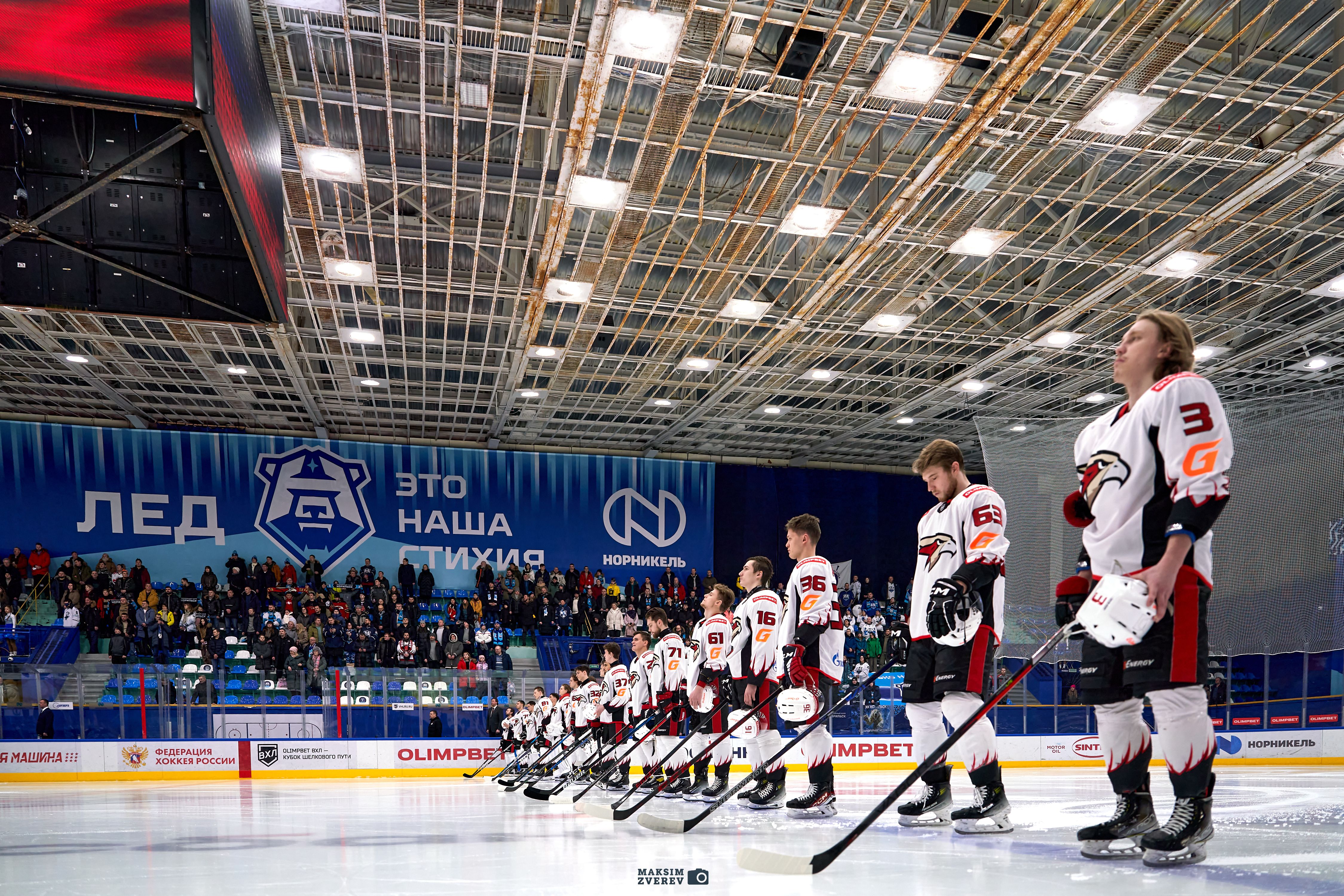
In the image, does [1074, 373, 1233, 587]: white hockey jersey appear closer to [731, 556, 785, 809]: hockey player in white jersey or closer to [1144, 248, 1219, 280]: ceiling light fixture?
[731, 556, 785, 809]: hockey player in white jersey

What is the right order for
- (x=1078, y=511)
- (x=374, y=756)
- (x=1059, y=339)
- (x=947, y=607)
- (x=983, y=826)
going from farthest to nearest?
(x=1059, y=339), (x=374, y=756), (x=983, y=826), (x=947, y=607), (x=1078, y=511)

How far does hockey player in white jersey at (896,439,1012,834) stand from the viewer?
4.20m

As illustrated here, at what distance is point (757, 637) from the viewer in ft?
21.9

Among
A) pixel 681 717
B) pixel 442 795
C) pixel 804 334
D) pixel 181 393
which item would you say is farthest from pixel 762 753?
pixel 181 393

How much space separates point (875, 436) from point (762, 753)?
67.4 ft

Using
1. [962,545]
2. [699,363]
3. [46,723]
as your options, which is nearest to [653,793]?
[962,545]

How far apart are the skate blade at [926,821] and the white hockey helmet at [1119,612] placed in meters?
1.95

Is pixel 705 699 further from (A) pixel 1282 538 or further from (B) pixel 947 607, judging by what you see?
(A) pixel 1282 538

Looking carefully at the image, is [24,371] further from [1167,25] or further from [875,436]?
[1167,25]

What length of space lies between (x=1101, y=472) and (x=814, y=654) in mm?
2883

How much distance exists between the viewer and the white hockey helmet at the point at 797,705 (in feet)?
17.5

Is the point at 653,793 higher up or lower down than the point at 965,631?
lower down

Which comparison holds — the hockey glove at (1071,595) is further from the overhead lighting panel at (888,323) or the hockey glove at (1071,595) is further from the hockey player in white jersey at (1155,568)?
the overhead lighting panel at (888,323)

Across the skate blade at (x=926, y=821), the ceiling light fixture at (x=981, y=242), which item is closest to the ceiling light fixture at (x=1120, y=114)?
the ceiling light fixture at (x=981, y=242)
